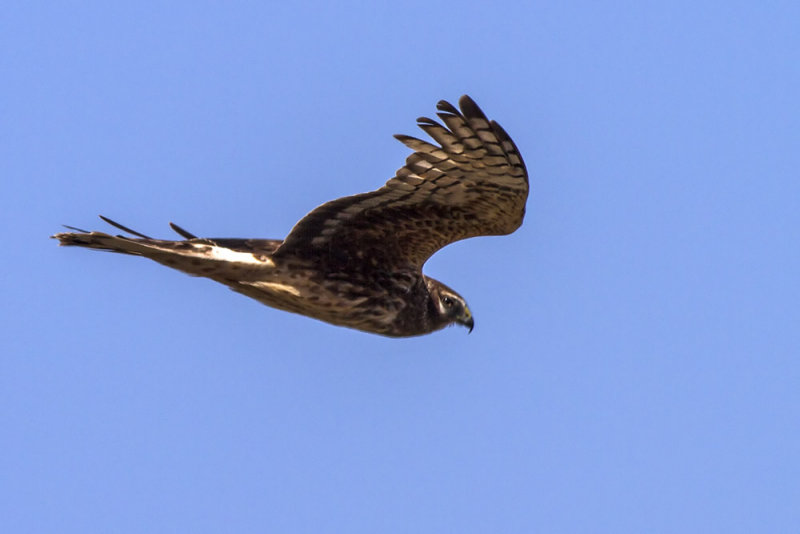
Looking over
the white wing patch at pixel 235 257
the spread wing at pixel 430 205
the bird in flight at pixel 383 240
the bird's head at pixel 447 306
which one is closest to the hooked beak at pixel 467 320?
the bird's head at pixel 447 306

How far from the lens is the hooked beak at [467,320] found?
31.8 ft

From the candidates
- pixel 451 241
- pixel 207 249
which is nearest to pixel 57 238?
pixel 207 249

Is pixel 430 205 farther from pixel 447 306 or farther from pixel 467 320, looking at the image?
pixel 467 320

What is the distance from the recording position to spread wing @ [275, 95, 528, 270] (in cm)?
809

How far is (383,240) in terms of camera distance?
8766mm

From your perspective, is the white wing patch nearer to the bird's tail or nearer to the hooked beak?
the bird's tail

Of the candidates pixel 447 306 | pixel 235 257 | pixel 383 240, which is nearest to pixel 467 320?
pixel 447 306

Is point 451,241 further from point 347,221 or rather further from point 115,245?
point 115,245

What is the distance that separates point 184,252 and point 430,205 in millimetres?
1959

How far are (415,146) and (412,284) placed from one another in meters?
1.27

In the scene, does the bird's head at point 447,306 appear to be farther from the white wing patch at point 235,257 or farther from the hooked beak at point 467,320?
the white wing patch at point 235,257

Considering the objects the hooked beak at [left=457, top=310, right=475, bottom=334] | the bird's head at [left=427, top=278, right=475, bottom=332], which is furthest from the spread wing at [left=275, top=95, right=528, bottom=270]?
the hooked beak at [left=457, top=310, right=475, bottom=334]

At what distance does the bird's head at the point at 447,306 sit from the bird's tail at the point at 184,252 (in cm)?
171

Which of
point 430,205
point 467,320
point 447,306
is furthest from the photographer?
point 467,320
